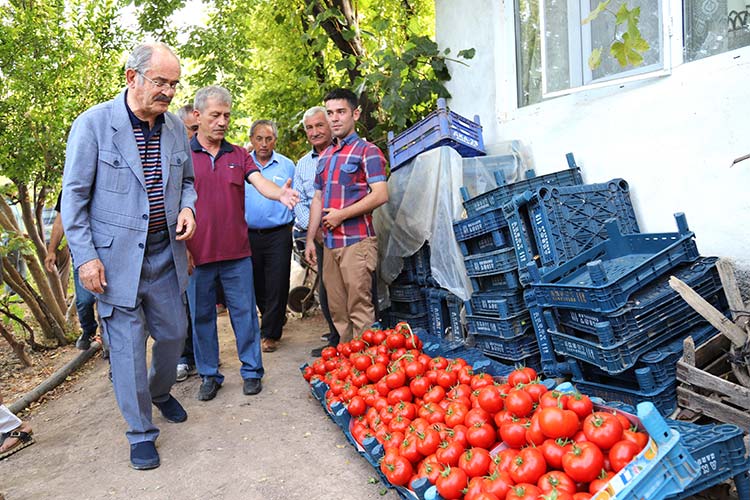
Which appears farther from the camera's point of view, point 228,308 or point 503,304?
point 228,308

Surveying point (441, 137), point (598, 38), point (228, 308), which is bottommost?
point (228, 308)

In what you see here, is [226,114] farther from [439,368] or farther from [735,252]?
[735,252]

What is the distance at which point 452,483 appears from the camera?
9.11ft

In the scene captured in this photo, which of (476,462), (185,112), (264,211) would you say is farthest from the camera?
(264,211)

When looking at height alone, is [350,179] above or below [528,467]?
above

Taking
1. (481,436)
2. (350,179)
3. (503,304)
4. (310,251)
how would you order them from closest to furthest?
1. (481,436)
2. (503,304)
3. (350,179)
4. (310,251)

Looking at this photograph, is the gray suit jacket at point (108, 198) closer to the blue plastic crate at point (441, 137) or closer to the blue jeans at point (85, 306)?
the blue jeans at point (85, 306)

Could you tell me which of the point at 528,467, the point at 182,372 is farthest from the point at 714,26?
the point at 182,372

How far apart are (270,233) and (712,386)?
169 inches

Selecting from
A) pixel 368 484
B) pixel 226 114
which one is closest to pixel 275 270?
pixel 226 114

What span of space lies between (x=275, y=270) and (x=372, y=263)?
1464 mm

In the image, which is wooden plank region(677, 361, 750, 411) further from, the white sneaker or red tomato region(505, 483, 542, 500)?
the white sneaker

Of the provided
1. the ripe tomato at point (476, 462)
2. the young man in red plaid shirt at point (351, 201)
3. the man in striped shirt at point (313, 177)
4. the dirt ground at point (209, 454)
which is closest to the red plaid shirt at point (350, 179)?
the young man in red plaid shirt at point (351, 201)

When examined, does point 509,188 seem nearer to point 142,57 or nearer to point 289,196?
point 289,196
